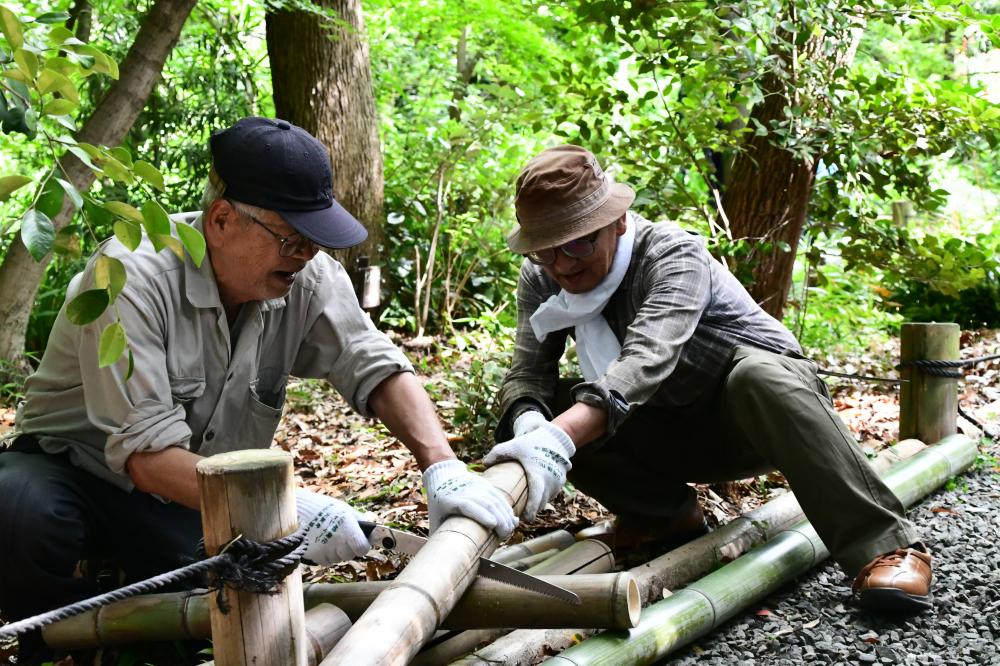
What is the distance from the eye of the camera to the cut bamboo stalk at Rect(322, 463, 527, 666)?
2.02 metres

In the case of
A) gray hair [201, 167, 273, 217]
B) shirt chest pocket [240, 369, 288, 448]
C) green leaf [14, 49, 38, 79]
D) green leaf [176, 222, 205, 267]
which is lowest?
shirt chest pocket [240, 369, 288, 448]

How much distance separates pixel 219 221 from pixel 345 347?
62 cm

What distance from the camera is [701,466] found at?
3.50 m

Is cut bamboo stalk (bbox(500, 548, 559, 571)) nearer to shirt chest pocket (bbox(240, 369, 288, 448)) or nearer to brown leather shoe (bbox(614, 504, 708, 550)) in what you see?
brown leather shoe (bbox(614, 504, 708, 550))

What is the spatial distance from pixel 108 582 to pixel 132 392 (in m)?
1.13

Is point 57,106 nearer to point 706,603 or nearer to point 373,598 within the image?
point 373,598

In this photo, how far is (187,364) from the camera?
9.38 feet

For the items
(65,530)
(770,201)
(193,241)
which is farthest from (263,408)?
(770,201)

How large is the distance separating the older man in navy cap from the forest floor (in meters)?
0.45

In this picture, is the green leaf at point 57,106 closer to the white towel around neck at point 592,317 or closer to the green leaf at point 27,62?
the green leaf at point 27,62

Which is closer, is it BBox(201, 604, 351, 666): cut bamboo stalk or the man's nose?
BBox(201, 604, 351, 666): cut bamboo stalk

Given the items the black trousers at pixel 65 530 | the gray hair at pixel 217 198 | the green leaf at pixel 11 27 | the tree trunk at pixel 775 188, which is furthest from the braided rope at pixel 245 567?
the tree trunk at pixel 775 188

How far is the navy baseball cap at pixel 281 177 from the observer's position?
2777 mm

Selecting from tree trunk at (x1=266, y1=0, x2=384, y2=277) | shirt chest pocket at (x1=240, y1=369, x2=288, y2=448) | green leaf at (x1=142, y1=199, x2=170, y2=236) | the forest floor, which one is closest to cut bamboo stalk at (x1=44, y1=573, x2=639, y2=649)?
the forest floor
